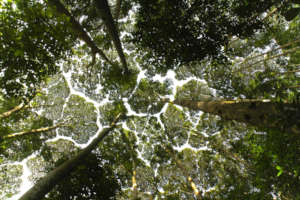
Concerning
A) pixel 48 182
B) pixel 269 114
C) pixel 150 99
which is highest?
pixel 150 99

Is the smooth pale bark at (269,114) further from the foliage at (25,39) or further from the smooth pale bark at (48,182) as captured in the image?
the smooth pale bark at (48,182)

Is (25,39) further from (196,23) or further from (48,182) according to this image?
(196,23)

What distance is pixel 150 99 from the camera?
1324cm

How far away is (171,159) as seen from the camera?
1215 cm

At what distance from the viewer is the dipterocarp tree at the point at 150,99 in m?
3.61

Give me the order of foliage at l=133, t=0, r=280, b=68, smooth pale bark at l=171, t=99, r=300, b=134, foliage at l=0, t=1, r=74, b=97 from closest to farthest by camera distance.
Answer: smooth pale bark at l=171, t=99, r=300, b=134
foliage at l=0, t=1, r=74, b=97
foliage at l=133, t=0, r=280, b=68

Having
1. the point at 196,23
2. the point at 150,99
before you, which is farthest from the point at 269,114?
the point at 150,99

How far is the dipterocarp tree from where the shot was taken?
3.61m

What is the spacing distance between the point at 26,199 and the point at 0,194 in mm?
11992

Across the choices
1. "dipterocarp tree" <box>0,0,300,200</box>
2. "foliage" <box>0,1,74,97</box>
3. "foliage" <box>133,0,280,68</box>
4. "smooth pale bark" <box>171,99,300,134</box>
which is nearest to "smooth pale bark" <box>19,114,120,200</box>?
"dipterocarp tree" <box>0,0,300,200</box>

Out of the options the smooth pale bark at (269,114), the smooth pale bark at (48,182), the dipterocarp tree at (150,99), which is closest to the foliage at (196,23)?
the dipterocarp tree at (150,99)

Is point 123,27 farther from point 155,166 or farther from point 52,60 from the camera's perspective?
point 155,166

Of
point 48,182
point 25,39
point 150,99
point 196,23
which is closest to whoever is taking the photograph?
point 25,39

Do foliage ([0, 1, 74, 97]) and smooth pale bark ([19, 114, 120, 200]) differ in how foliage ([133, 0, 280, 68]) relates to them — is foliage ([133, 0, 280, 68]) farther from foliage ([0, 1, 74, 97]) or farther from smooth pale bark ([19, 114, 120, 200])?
smooth pale bark ([19, 114, 120, 200])
